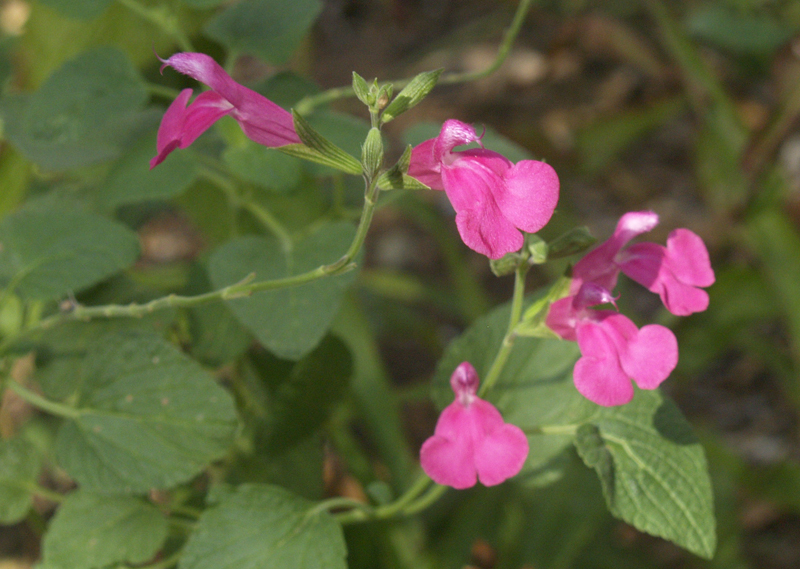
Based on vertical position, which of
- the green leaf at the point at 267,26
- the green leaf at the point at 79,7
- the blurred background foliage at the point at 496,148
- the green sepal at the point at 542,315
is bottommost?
the blurred background foliage at the point at 496,148

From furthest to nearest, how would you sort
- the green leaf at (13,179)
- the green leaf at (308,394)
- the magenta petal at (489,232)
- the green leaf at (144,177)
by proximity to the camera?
1. the green leaf at (13,179)
2. the green leaf at (308,394)
3. the green leaf at (144,177)
4. the magenta petal at (489,232)

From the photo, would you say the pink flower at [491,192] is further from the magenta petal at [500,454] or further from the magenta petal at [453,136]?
the magenta petal at [500,454]

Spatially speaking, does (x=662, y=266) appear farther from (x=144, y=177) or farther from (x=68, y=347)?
(x=68, y=347)

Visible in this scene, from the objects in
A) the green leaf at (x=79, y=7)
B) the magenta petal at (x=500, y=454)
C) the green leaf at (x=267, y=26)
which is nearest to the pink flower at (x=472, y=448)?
the magenta petal at (x=500, y=454)

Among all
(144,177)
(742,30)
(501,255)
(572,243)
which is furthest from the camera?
(742,30)

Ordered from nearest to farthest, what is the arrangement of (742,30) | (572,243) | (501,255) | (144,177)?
(501,255)
(572,243)
(144,177)
(742,30)

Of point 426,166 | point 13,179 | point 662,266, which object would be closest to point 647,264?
point 662,266

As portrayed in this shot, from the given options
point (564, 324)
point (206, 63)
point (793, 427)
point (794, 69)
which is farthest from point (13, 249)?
point (794, 69)
